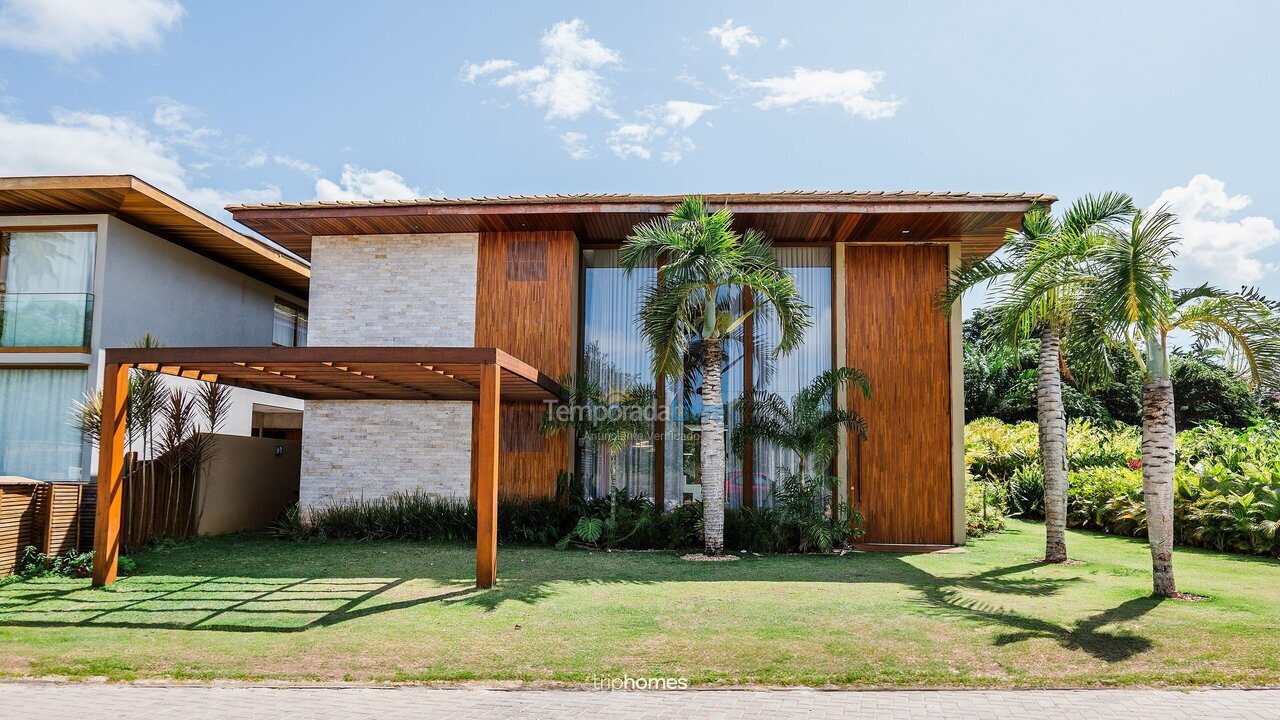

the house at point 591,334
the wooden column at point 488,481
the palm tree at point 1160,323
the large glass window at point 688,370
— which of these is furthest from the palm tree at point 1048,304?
the wooden column at point 488,481

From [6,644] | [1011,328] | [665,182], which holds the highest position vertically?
[665,182]

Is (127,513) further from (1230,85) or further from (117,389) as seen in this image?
(1230,85)

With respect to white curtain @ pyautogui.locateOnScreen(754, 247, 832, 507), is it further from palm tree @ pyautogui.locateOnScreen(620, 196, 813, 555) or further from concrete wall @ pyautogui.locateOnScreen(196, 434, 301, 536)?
concrete wall @ pyautogui.locateOnScreen(196, 434, 301, 536)

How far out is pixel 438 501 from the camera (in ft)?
40.7

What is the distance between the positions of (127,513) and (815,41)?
11479 millimetres

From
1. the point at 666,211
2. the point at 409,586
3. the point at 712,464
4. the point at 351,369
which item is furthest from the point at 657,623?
the point at 666,211

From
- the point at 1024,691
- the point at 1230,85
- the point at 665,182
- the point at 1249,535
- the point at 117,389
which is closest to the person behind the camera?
the point at 1024,691

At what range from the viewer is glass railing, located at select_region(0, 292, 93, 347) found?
12.0 meters

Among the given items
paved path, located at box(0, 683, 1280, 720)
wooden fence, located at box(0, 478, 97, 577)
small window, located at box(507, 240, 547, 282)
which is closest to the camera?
paved path, located at box(0, 683, 1280, 720)

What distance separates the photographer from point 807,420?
11.9 m

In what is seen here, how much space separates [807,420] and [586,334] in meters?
3.88

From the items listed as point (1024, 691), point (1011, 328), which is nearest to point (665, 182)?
point (1011, 328)

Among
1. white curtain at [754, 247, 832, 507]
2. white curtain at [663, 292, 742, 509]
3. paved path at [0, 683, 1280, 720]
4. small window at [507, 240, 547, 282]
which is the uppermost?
small window at [507, 240, 547, 282]

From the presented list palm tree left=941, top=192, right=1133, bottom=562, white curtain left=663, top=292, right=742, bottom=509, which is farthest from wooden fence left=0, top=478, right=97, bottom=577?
palm tree left=941, top=192, right=1133, bottom=562
